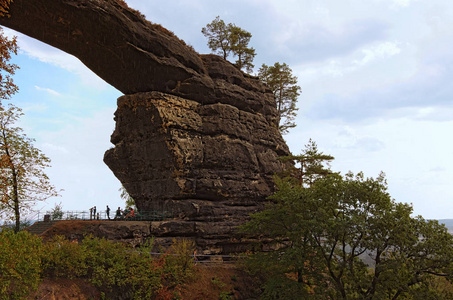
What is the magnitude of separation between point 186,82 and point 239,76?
6566 millimetres

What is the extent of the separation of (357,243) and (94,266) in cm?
1435

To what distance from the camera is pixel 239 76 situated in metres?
31.3

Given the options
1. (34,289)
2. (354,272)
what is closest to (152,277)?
(34,289)

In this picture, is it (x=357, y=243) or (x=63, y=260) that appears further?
(x=357, y=243)

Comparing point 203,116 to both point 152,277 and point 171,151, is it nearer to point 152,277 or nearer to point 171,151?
point 171,151

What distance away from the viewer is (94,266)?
17016 mm

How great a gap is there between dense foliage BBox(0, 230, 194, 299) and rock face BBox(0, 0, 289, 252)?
3.38 meters

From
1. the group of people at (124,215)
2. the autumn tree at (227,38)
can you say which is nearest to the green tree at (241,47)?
the autumn tree at (227,38)

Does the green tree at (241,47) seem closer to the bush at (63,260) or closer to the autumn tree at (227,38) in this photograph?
the autumn tree at (227,38)

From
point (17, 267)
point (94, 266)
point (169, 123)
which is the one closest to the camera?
point (17, 267)

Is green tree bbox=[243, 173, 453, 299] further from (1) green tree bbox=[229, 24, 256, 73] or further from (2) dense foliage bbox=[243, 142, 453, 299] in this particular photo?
(1) green tree bbox=[229, 24, 256, 73]

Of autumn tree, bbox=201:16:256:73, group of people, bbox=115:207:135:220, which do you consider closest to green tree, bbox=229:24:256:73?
autumn tree, bbox=201:16:256:73

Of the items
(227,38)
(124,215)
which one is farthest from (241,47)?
(124,215)

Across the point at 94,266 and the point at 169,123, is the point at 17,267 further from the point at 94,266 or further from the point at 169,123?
the point at 169,123
